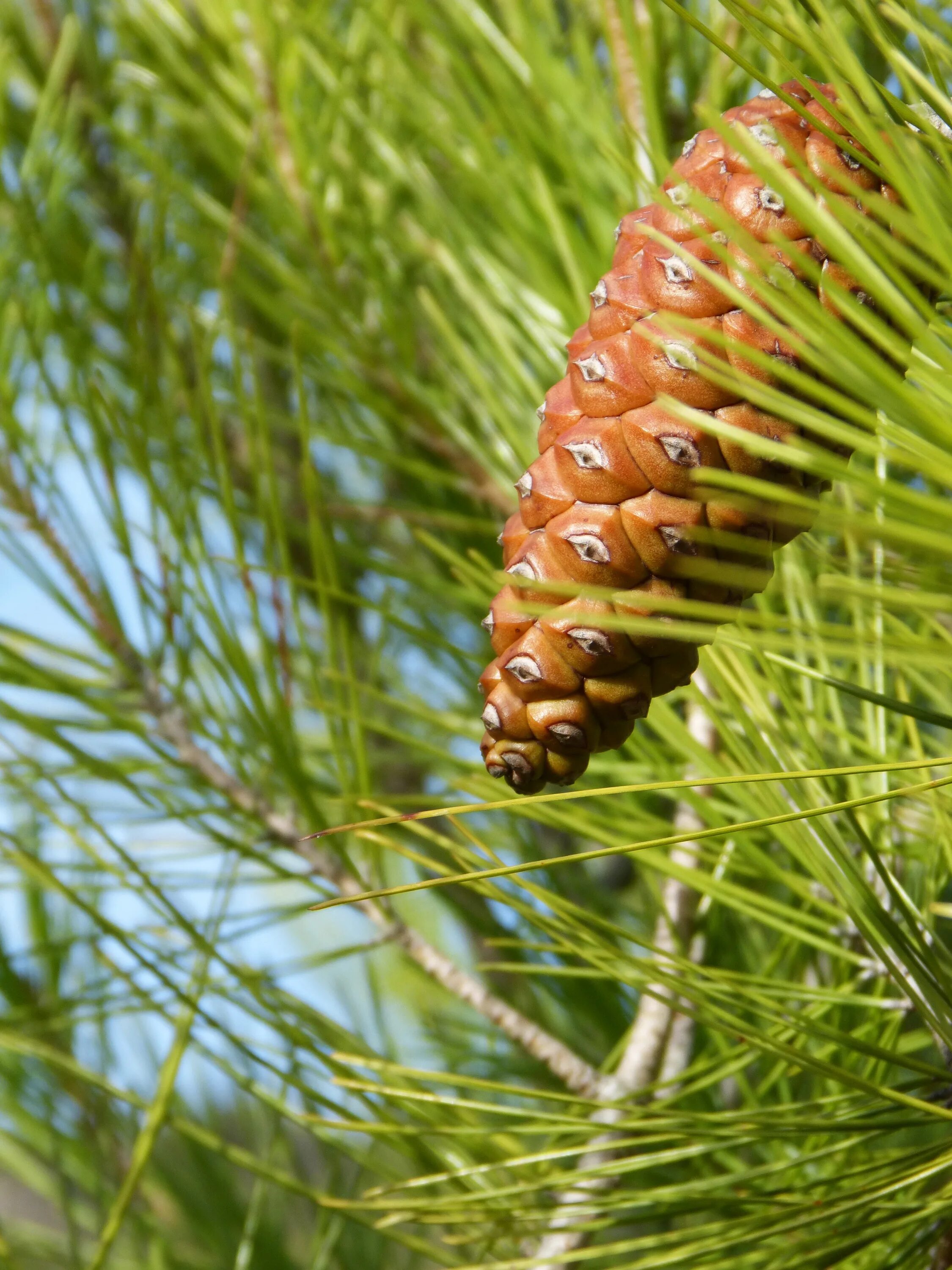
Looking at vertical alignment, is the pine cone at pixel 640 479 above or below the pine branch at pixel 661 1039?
above

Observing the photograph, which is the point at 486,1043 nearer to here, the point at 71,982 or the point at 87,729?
the point at 71,982

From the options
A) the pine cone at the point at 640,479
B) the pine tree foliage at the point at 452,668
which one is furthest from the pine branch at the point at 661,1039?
the pine cone at the point at 640,479

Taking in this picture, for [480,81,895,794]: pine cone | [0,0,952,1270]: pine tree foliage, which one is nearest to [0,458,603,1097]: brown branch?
[0,0,952,1270]: pine tree foliage

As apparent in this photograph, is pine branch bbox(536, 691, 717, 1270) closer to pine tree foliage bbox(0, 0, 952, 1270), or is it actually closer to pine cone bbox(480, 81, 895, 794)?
pine tree foliage bbox(0, 0, 952, 1270)

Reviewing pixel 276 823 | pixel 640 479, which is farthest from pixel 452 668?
pixel 640 479

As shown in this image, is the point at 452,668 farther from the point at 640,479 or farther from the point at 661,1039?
the point at 640,479

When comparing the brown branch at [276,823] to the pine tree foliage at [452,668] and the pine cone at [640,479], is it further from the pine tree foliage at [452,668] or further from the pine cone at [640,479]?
the pine cone at [640,479]
